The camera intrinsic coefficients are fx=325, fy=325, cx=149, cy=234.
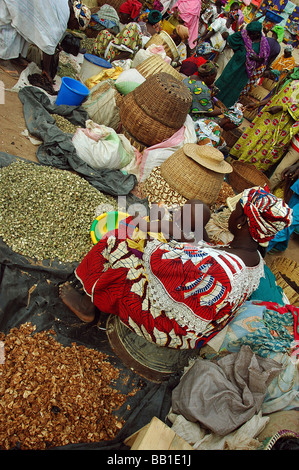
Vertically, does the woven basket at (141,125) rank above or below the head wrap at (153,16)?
below

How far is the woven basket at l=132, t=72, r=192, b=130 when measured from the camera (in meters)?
3.54

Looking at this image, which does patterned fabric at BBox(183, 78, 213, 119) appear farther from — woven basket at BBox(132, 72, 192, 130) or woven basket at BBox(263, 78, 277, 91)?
woven basket at BBox(263, 78, 277, 91)

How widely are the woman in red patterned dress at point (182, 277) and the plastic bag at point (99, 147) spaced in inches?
59.9

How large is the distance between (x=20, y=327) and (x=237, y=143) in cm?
434

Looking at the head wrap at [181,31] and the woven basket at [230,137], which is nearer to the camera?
the woven basket at [230,137]

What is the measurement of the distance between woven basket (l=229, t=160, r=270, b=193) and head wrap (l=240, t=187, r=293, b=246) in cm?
246

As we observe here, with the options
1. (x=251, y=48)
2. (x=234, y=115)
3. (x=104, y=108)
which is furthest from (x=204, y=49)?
(x=104, y=108)

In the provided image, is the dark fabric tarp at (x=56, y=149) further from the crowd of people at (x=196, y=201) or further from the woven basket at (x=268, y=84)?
the woven basket at (x=268, y=84)

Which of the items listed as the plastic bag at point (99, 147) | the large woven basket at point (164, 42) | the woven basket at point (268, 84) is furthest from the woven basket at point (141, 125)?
the woven basket at point (268, 84)

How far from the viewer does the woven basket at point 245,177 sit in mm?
4234

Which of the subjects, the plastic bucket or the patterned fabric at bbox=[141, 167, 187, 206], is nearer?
the patterned fabric at bbox=[141, 167, 187, 206]

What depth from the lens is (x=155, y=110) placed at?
3.57 meters

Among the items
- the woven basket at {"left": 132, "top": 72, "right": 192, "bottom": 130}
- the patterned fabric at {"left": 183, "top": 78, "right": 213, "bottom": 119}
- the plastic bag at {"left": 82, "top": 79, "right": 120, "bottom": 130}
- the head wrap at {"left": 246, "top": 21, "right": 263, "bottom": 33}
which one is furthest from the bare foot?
the head wrap at {"left": 246, "top": 21, "right": 263, "bottom": 33}

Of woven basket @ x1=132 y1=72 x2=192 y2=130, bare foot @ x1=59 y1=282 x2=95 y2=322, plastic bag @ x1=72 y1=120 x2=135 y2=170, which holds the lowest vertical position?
bare foot @ x1=59 y1=282 x2=95 y2=322
